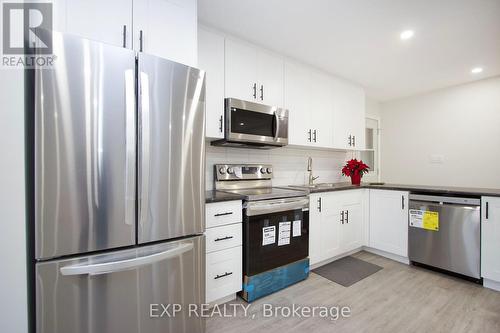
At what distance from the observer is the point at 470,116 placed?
3520mm

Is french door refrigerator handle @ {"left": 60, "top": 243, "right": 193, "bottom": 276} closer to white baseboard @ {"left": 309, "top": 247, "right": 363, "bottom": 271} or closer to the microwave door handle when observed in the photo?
the microwave door handle

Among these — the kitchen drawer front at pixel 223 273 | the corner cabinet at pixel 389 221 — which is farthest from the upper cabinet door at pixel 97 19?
the corner cabinet at pixel 389 221

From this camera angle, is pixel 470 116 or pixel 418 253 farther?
pixel 470 116

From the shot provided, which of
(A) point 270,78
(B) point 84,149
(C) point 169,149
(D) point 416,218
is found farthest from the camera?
(D) point 416,218

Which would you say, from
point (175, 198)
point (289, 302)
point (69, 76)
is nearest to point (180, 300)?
point (175, 198)

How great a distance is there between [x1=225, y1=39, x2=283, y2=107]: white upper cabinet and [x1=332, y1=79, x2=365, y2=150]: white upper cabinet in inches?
41.9

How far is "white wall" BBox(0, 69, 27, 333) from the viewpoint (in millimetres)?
1003

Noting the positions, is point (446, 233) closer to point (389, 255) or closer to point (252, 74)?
point (389, 255)

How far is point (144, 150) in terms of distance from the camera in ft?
4.21

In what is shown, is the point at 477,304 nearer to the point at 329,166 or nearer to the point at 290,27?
the point at 329,166

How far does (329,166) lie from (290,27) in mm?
2170

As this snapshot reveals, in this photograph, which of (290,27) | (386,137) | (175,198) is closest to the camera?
(175,198)

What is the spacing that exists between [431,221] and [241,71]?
2.61 meters

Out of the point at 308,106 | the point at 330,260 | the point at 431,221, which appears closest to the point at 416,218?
the point at 431,221
